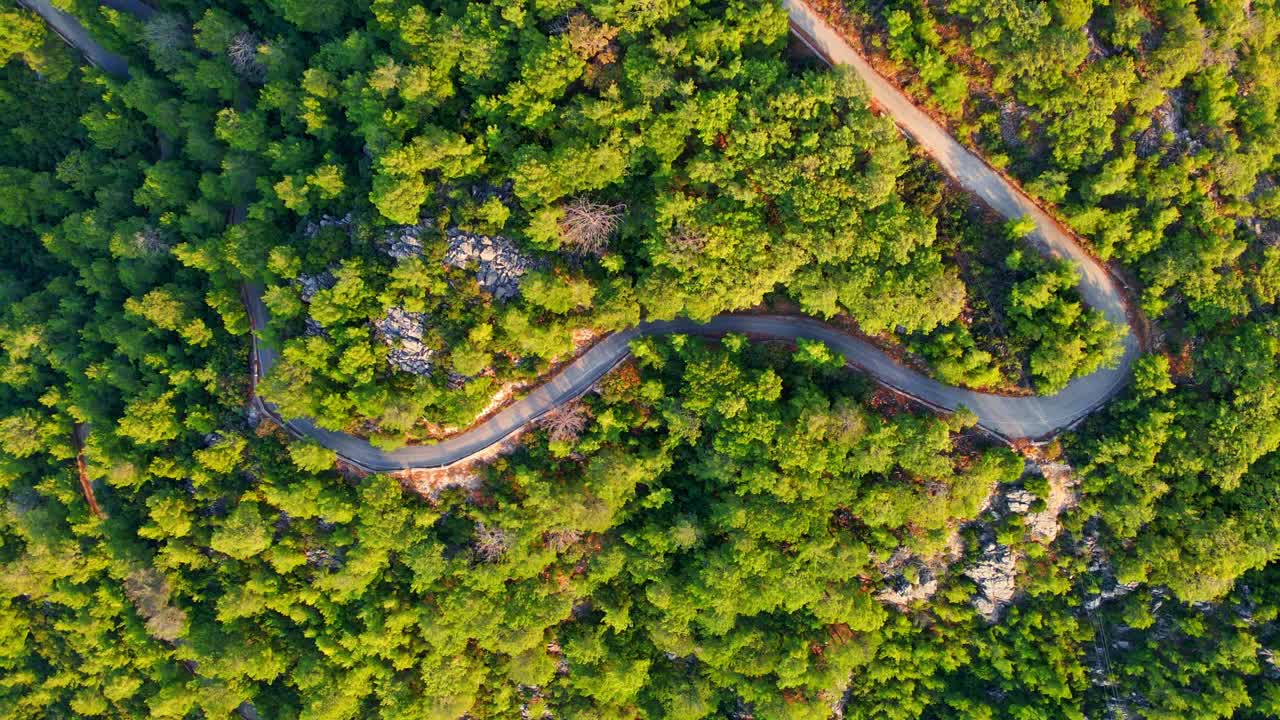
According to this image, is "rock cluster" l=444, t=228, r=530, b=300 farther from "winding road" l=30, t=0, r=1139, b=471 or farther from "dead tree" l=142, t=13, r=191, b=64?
"dead tree" l=142, t=13, r=191, b=64

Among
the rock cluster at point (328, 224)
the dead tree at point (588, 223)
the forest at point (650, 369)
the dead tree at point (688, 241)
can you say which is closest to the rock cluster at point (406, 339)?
the forest at point (650, 369)

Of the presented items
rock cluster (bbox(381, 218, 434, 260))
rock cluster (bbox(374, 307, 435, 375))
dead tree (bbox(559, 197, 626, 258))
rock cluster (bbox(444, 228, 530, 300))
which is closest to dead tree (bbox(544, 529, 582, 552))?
rock cluster (bbox(374, 307, 435, 375))

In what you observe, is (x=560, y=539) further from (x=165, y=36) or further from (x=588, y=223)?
(x=165, y=36)

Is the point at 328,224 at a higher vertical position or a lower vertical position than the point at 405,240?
higher

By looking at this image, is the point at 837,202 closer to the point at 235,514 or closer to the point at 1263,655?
the point at 1263,655

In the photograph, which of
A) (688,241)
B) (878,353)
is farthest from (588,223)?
(878,353)

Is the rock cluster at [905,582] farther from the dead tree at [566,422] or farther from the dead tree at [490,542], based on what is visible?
the dead tree at [490,542]

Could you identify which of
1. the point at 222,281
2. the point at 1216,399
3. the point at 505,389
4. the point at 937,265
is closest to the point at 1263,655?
the point at 1216,399
